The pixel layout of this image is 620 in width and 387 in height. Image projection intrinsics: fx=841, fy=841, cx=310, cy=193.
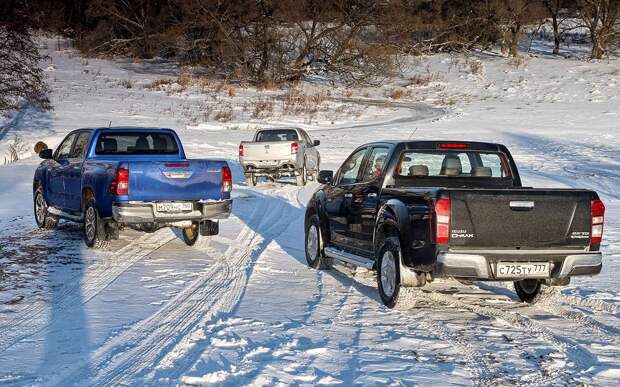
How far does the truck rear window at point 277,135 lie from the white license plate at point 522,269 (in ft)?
51.4

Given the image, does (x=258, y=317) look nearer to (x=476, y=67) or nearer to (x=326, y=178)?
(x=326, y=178)

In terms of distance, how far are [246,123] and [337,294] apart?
2759cm

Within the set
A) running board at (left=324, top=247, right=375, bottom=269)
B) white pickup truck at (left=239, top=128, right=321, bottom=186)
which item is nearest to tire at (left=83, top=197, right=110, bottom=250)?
running board at (left=324, top=247, right=375, bottom=269)

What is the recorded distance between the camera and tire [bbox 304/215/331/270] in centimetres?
1080

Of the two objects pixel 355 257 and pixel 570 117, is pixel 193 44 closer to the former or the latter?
pixel 570 117

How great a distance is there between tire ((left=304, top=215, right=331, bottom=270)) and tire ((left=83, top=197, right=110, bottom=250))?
3063 mm

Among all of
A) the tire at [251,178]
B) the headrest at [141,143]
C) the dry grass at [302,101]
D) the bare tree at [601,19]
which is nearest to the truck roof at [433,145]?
the headrest at [141,143]

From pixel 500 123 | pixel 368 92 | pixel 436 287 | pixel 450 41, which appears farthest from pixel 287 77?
pixel 436 287

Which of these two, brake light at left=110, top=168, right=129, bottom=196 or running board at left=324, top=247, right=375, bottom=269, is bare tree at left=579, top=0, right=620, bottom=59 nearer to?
brake light at left=110, top=168, right=129, bottom=196

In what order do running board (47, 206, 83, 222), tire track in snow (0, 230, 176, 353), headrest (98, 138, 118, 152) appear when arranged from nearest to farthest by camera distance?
1. tire track in snow (0, 230, 176, 353)
2. running board (47, 206, 83, 222)
3. headrest (98, 138, 118, 152)

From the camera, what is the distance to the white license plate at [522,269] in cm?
770

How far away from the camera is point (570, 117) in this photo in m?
36.9

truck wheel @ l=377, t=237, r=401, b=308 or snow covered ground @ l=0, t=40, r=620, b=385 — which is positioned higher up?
truck wheel @ l=377, t=237, r=401, b=308

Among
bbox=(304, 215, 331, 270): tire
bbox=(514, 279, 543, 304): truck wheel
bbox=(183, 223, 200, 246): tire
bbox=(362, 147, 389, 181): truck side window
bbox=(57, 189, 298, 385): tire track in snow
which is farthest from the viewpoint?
bbox=(183, 223, 200, 246): tire
